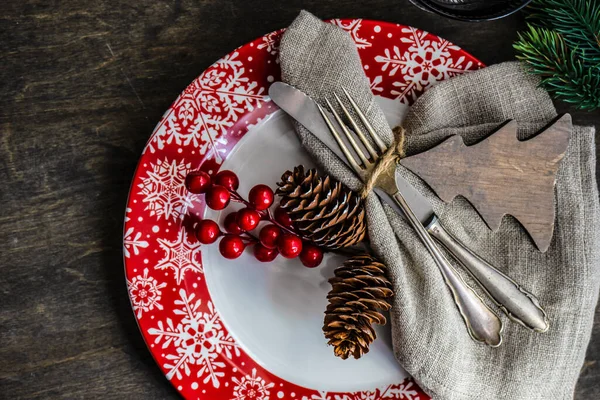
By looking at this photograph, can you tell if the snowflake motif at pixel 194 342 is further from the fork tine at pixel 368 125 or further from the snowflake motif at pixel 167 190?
the fork tine at pixel 368 125

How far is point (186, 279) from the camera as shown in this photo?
0.56 metres

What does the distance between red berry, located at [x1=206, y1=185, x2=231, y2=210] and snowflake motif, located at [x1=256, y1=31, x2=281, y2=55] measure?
0.56 feet

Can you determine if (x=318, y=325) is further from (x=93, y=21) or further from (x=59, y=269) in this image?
(x=93, y=21)

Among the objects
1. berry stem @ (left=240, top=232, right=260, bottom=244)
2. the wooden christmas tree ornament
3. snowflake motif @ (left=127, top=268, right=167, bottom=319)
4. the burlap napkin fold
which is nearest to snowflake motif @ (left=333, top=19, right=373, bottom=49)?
the burlap napkin fold

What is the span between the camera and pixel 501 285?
0.55 m

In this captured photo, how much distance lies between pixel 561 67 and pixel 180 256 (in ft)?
1.59

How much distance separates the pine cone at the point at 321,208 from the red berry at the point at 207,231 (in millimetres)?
81

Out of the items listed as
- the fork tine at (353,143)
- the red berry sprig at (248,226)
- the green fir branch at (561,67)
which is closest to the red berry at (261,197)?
the red berry sprig at (248,226)

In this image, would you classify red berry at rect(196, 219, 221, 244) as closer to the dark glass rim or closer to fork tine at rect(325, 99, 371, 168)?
fork tine at rect(325, 99, 371, 168)

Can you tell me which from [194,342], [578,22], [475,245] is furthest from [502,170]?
[194,342]

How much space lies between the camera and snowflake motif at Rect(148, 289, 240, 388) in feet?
1.82

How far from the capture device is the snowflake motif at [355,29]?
0.57 metres

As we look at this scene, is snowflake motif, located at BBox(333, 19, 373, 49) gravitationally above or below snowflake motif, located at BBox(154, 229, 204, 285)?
above

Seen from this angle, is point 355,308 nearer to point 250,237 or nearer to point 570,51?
point 250,237
